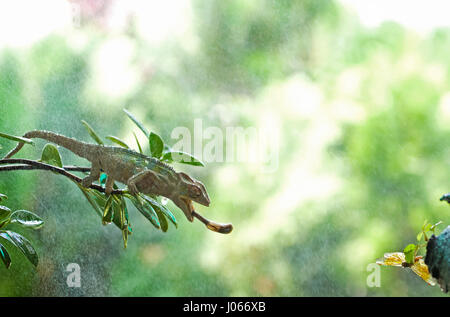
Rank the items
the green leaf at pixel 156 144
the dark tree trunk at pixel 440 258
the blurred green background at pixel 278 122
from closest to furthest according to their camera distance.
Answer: the dark tree trunk at pixel 440 258 → the green leaf at pixel 156 144 → the blurred green background at pixel 278 122

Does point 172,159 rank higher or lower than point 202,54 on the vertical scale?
lower

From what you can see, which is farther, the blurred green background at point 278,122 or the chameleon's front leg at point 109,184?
the blurred green background at point 278,122

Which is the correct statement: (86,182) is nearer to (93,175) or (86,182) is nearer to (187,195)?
(93,175)

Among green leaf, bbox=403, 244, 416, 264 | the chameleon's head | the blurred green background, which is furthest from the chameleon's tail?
the blurred green background

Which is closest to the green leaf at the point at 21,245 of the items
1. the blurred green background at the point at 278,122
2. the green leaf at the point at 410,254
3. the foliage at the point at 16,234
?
the foliage at the point at 16,234

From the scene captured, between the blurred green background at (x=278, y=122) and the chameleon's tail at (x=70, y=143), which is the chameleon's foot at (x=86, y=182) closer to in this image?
the chameleon's tail at (x=70, y=143)

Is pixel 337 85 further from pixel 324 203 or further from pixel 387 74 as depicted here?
pixel 324 203
